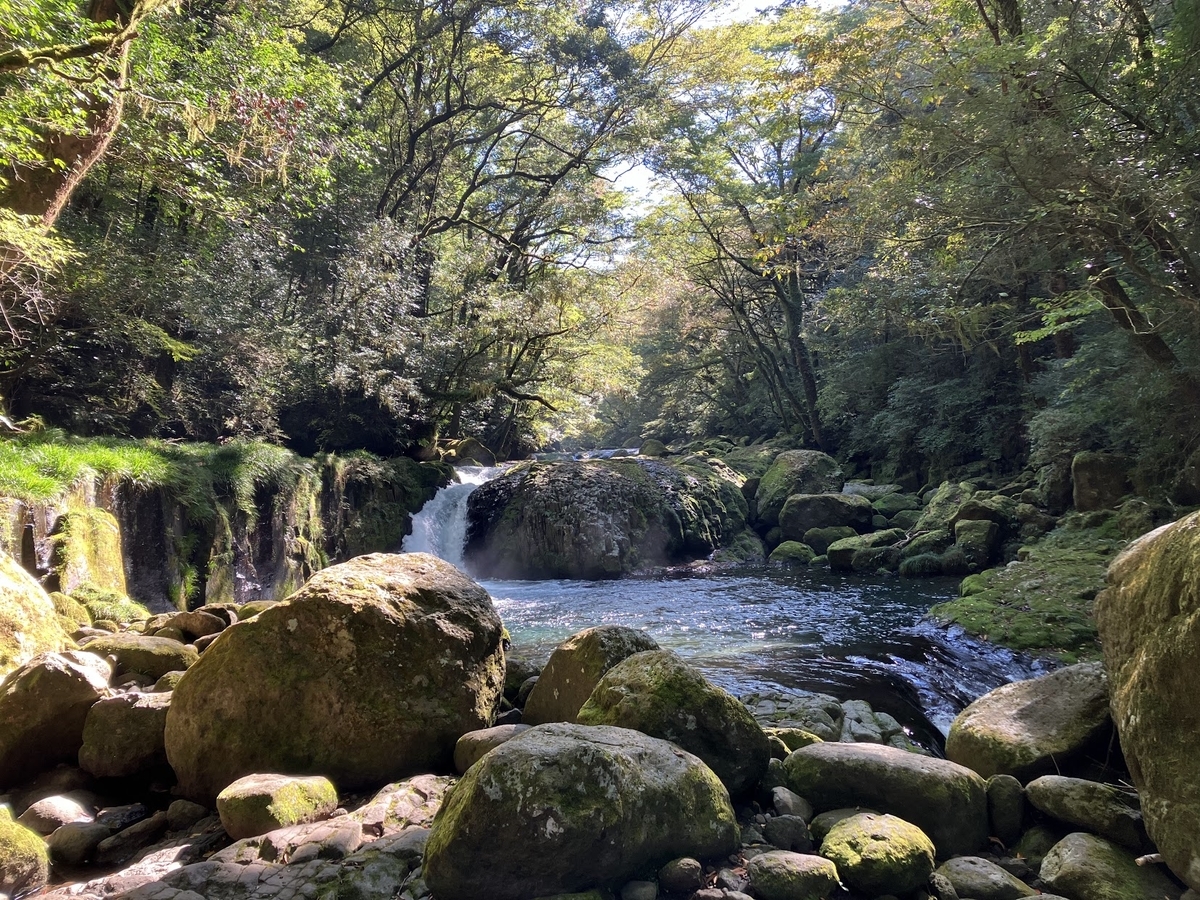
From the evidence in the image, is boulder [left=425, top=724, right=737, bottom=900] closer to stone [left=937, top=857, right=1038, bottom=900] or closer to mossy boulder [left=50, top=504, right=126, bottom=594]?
stone [left=937, top=857, right=1038, bottom=900]

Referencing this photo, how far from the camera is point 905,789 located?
356cm

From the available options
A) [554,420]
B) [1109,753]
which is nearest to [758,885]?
[1109,753]

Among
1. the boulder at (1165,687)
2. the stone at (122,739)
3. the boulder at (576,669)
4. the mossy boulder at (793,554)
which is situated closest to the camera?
the boulder at (1165,687)

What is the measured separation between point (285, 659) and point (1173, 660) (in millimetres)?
4777

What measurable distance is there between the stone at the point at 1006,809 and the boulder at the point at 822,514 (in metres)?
12.4

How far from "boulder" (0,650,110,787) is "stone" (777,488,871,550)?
14.3 meters

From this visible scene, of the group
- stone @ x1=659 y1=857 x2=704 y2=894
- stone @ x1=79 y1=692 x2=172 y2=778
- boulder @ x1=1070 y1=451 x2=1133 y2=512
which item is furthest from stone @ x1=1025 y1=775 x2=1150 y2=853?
boulder @ x1=1070 y1=451 x2=1133 y2=512

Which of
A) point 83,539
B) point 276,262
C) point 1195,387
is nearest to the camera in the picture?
point 83,539

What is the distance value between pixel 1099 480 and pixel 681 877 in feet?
36.0

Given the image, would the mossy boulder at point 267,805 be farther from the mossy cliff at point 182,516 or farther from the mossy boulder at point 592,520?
the mossy boulder at point 592,520

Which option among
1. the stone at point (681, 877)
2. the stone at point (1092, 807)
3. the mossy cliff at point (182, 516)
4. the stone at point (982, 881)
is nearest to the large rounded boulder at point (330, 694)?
the stone at point (681, 877)

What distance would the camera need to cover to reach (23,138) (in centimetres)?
648

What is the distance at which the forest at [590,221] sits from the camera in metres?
7.18

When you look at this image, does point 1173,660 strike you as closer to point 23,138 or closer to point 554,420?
point 23,138
